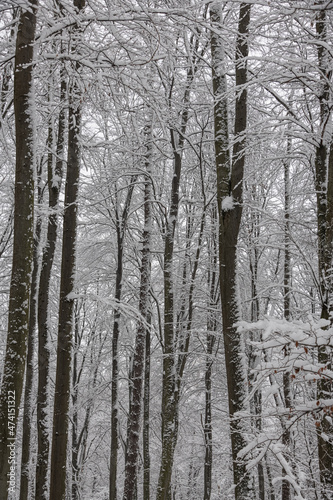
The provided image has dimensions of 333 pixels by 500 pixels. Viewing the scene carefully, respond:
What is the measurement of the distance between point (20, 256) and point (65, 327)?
2.14 m

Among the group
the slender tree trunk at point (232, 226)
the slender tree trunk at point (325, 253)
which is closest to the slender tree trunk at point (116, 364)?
the slender tree trunk at point (232, 226)

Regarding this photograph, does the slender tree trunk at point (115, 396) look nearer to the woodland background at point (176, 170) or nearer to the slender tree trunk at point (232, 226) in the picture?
the woodland background at point (176, 170)

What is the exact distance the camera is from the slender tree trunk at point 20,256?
4.14m

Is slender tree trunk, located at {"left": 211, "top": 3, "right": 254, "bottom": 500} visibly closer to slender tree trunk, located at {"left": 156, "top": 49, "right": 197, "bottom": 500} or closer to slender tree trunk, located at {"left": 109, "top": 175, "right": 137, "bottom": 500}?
slender tree trunk, located at {"left": 156, "top": 49, "right": 197, "bottom": 500}

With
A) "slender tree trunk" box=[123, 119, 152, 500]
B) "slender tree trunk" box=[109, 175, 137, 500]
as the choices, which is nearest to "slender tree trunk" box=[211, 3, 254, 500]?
"slender tree trunk" box=[123, 119, 152, 500]

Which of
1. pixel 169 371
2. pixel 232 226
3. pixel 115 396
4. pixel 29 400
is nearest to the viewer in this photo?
pixel 232 226

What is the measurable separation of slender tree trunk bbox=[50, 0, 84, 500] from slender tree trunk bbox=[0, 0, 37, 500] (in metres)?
0.97

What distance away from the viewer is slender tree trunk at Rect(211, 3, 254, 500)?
16.8 feet

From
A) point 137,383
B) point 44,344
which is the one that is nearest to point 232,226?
point 44,344

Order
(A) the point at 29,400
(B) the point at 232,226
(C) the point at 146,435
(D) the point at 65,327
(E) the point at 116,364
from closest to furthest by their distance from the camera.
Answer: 1. (B) the point at 232,226
2. (D) the point at 65,327
3. (A) the point at 29,400
4. (E) the point at 116,364
5. (C) the point at 146,435

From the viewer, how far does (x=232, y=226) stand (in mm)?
5660

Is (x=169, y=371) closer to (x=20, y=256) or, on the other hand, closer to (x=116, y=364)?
(x=116, y=364)

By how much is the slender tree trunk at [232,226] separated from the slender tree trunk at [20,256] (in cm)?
215

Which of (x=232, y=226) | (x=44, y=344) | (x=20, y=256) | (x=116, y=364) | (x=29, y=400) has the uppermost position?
(x=232, y=226)
